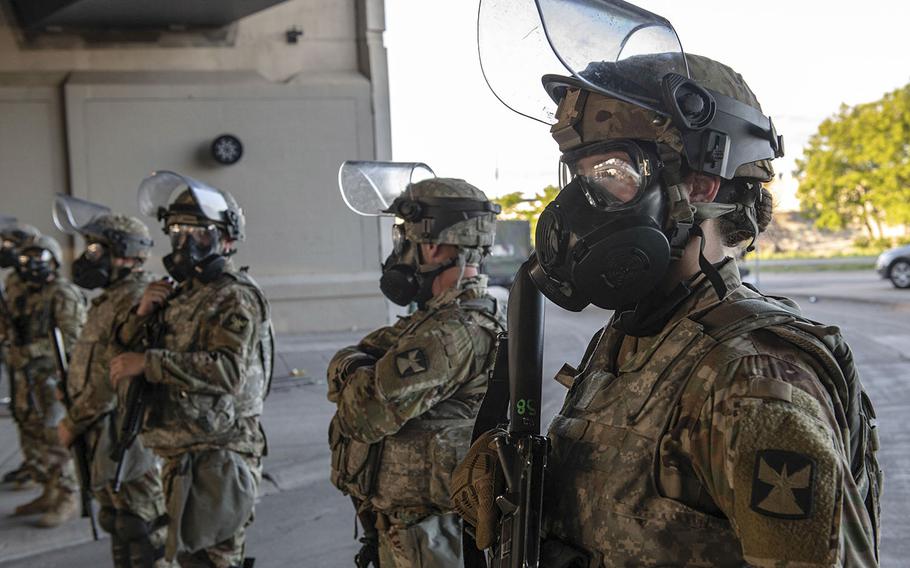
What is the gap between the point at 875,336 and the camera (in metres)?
10.1

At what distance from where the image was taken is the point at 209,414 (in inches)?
143

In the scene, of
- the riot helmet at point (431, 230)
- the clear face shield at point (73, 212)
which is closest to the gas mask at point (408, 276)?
the riot helmet at point (431, 230)

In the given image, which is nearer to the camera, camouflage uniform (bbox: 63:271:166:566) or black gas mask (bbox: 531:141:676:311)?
black gas mask (bbox: 531:141:676:311)

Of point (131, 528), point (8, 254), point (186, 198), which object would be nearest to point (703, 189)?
point (186, 198)

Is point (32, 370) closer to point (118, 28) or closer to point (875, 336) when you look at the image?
point (118, 28)

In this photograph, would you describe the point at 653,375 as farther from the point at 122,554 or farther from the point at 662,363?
the point at 122,554

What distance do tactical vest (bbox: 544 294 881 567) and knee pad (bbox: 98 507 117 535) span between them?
3.49 meters

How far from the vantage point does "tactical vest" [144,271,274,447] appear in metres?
3.64

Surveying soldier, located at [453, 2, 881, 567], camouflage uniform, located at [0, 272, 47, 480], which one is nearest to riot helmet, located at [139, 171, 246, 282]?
soldier, located at [453, 2, 881, 567]

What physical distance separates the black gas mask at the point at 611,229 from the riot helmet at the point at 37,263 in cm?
566

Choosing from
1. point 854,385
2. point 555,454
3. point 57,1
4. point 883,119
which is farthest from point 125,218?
point 883,119

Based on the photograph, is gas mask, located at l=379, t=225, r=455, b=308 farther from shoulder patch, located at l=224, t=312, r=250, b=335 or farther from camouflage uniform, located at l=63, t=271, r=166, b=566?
camouflage uniform, located at l=63, t=271, r=166, b=566

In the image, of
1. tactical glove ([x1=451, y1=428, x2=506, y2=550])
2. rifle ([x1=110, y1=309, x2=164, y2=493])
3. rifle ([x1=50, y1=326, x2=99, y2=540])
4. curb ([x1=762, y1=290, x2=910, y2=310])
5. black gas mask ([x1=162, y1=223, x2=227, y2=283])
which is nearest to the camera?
tactical glove ([x1=451, y1=428, x2=506, y2=550])

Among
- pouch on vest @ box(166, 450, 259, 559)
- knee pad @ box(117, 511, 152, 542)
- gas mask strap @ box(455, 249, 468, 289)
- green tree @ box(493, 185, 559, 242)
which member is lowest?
knee pad @ box(117, 511, 152, 542)
